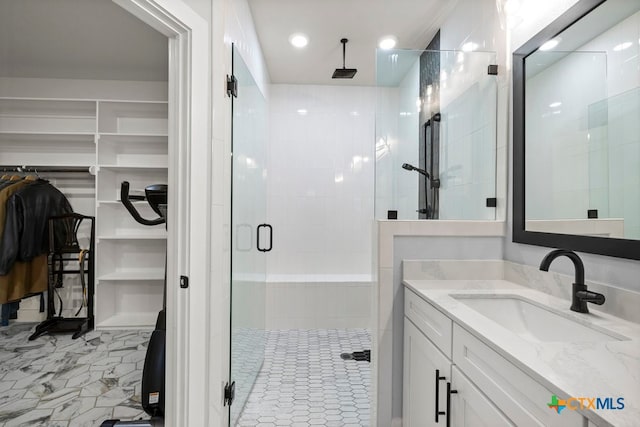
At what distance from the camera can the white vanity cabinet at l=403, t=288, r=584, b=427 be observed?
31.4 inches

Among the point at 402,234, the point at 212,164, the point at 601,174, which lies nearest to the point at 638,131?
the point at 601,174

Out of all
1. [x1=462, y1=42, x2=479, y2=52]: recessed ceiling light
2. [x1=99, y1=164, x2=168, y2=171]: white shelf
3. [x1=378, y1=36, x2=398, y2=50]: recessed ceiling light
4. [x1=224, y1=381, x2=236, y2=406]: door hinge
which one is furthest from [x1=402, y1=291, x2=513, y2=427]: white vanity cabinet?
[x1=99, y1=164, x2=168, y2=171]: white shelf

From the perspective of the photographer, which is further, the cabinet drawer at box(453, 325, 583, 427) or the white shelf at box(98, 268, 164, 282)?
the white shelf at box(98, 268, 164, 282)

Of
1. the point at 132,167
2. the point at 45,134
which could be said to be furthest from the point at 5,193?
the point at 132,167

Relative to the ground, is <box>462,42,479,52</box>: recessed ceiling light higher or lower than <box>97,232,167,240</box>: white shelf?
higher

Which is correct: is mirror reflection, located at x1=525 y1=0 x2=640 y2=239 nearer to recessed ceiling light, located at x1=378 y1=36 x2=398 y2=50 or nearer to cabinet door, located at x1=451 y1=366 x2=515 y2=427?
cabinet door, located at x1=451 y1=366 x2=515 y2=427

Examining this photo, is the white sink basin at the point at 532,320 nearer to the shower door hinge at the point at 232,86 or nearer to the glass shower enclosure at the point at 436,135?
the glass shower enclosure at the point at 436,135

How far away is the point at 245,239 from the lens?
2.23 meters

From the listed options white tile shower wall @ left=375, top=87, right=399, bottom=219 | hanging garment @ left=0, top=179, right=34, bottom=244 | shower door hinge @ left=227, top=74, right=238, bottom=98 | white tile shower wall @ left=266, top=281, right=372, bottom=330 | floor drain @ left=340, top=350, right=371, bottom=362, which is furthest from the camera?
white tile shower wall @ left=266, top=281, right=372, bottom=330

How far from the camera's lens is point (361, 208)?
4199mm

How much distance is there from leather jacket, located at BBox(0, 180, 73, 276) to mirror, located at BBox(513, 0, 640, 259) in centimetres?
382

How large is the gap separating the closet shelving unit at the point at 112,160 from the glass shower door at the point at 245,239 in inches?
54.8

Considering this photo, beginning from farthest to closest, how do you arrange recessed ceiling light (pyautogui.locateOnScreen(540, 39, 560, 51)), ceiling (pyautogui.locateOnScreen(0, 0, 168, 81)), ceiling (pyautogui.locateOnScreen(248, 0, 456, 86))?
ceiling (pyautogui.locateOnScreen(248, 0, 456, 86)), ceiling (pyautogui.locateOnScreen(0, 0, 168, 81)), recessed ceiling light (pyautogui.locateOnScreen(540, 39, 560, 51))

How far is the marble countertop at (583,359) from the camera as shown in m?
0.66
